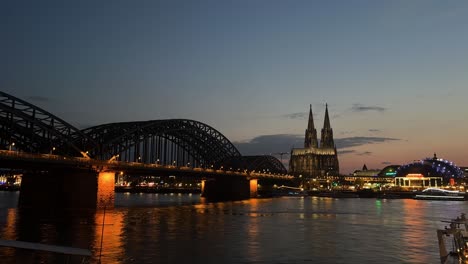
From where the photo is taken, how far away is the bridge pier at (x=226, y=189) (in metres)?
176

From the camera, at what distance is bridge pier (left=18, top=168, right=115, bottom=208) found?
8969 cm

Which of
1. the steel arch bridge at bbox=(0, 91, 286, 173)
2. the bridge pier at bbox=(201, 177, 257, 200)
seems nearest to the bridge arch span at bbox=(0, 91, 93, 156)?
the steel arch bridge at bbox=(0, 91, 286, 173)

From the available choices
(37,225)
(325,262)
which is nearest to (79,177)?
(37,225)

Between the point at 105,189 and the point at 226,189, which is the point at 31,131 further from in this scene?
the point at 226,189

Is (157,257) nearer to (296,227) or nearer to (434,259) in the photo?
(434,259)

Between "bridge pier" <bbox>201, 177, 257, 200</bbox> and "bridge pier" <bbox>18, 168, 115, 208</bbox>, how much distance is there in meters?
82.9

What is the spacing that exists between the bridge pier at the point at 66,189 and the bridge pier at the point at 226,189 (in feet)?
272

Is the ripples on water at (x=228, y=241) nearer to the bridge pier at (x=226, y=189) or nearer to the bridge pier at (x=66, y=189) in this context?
the bridge pier at (x=66, y=189)

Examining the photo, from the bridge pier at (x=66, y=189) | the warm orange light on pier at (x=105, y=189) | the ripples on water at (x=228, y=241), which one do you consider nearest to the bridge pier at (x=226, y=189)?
the warm orange light on pier at (x=105, y=189)

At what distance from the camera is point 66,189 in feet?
301

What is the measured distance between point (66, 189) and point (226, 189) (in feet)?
298

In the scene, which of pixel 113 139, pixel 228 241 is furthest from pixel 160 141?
pixel 228 241

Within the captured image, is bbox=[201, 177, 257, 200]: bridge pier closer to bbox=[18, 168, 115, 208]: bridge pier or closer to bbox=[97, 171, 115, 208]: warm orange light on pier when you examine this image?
bbox=[97, 171, 115, 208]: warm orange light on pier

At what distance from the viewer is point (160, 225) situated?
62.2 meters
